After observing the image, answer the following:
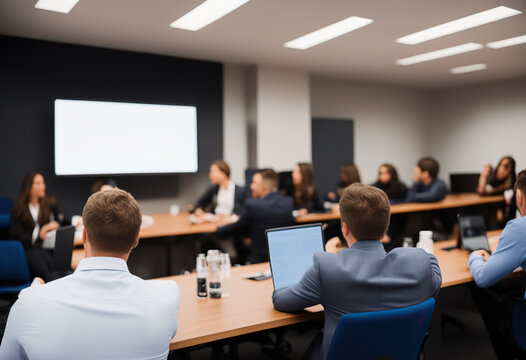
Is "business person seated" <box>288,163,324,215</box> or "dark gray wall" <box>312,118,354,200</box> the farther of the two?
"dark gray wall" <box>312,118,354,200</box>

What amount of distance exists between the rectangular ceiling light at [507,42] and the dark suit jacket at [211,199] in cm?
400

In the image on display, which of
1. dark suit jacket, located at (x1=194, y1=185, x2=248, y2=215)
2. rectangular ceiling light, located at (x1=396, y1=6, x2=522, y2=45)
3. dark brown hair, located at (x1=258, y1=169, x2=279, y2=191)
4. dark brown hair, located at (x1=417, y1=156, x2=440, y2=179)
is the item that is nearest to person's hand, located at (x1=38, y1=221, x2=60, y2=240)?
dark suit jacket, located at (x1=194, y1=185, x2=248, y2=215)

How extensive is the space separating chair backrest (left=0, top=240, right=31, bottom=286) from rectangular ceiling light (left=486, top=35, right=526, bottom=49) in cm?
615

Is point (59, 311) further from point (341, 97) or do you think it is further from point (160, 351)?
point (341, 97)

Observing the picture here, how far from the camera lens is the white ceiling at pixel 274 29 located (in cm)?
440

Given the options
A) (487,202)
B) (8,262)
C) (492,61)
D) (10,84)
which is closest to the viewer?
(8,262)

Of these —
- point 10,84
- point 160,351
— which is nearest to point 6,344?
point 160,351

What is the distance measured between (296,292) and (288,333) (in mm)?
1872

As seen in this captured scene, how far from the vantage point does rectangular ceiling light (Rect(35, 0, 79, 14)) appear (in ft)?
14.0

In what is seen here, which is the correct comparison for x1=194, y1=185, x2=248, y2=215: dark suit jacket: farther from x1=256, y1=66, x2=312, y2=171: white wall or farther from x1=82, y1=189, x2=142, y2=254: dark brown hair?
x1=82, y1=189, x2=142, y2=254: dark brown hair

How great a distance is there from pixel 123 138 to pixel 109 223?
486 cm

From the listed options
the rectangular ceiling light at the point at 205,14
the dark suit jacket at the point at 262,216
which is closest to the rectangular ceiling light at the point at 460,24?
the rectangular ceiling light at the point at 205,14

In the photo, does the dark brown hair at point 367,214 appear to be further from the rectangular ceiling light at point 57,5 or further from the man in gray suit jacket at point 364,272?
A: the rectangular ceiling light at point 57,5

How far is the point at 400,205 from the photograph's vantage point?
597 cm
